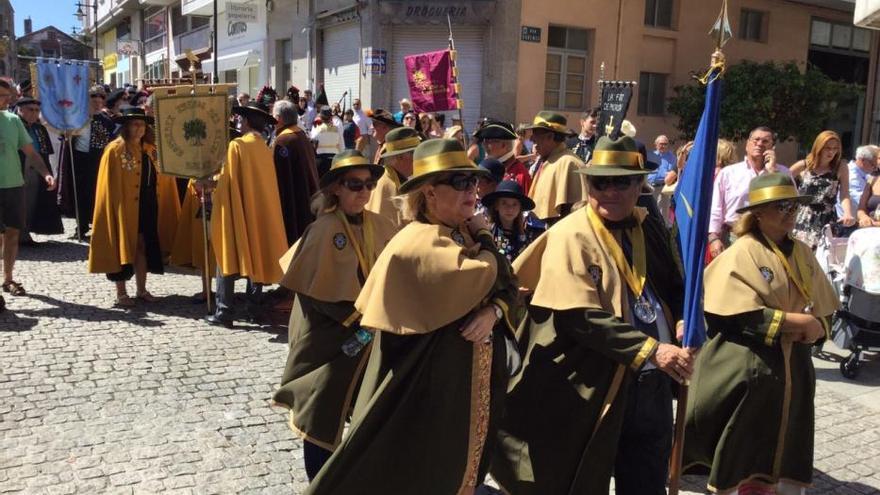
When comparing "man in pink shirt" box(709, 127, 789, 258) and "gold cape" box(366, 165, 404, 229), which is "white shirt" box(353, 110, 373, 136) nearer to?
"man in pink shirt" box(709, 127, 789, 258)

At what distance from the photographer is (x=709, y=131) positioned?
2902mm

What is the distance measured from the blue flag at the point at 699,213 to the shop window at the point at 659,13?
1749 centimetres

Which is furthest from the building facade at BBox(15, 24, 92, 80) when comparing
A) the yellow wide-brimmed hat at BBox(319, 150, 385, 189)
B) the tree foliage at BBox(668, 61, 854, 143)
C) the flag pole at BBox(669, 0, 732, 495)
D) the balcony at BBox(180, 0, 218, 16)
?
the flag pole at BBox(669, 0, 732, 495)

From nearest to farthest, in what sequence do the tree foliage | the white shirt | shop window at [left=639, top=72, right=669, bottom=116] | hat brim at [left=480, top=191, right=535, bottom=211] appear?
hat brim at [left=480, top=191, right=535, bottom=211]
the white shirt
the tree foliage
shop window at [left=639, top=72, right=669, bottom=116]

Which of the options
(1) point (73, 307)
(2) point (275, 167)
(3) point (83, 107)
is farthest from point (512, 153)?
(3) point (83, 107)

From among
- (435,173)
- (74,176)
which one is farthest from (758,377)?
(74,176)

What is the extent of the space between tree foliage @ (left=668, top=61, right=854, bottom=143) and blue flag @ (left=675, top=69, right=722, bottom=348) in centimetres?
1634

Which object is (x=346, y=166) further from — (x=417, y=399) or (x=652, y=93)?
(x=652, y=93)

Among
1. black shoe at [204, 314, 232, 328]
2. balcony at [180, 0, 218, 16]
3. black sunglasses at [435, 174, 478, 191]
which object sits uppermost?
balcony at [180, 0, 218, 16]

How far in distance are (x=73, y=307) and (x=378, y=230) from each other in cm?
511

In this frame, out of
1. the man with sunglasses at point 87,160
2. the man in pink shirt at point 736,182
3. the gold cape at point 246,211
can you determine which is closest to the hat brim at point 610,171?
the man in pink shirt at point 736,182

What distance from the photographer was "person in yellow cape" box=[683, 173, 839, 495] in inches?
144

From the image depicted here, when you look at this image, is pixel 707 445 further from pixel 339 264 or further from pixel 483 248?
pixel 339 264

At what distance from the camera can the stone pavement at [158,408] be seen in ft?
13.8
